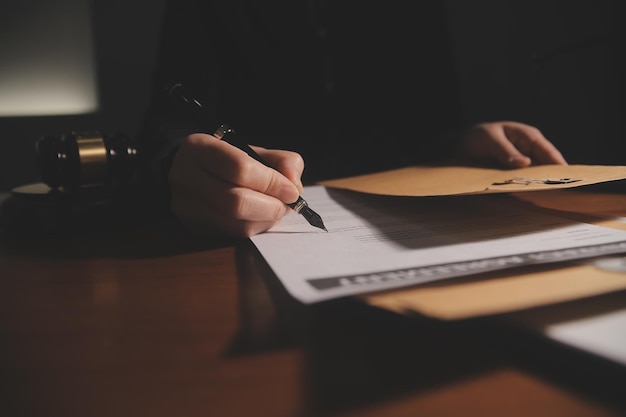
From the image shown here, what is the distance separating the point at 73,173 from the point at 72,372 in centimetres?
34

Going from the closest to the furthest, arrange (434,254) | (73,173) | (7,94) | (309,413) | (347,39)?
(309,413) → (434,254) → (73,173) → (347,39) → (7,94)

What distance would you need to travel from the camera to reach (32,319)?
10.6 inches

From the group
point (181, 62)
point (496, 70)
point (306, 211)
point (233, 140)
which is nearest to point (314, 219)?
point (306, 211)

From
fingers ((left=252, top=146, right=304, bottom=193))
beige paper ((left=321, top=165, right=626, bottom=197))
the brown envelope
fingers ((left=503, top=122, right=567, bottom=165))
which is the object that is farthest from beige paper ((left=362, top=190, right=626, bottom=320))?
fingers ((left=503, top=122, right=567, bottom=165))

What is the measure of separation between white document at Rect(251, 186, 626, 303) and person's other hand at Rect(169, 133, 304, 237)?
0.08 feet

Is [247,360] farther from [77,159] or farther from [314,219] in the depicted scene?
[77,159]

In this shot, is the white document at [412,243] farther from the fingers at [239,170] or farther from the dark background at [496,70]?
the dark background at [496,70]

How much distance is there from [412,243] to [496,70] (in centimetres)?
115

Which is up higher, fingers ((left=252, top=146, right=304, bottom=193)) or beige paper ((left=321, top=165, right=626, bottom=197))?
fingers ((left=252, top=146, right=304, bottom=193))

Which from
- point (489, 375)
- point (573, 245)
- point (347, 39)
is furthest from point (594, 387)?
point (347, 39)

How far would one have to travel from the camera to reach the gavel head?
1.59 feet

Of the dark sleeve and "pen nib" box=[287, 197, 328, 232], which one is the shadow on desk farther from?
the dark sleeve

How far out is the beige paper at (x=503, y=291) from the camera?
22 cm

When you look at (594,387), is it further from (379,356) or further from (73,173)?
(73,173)
